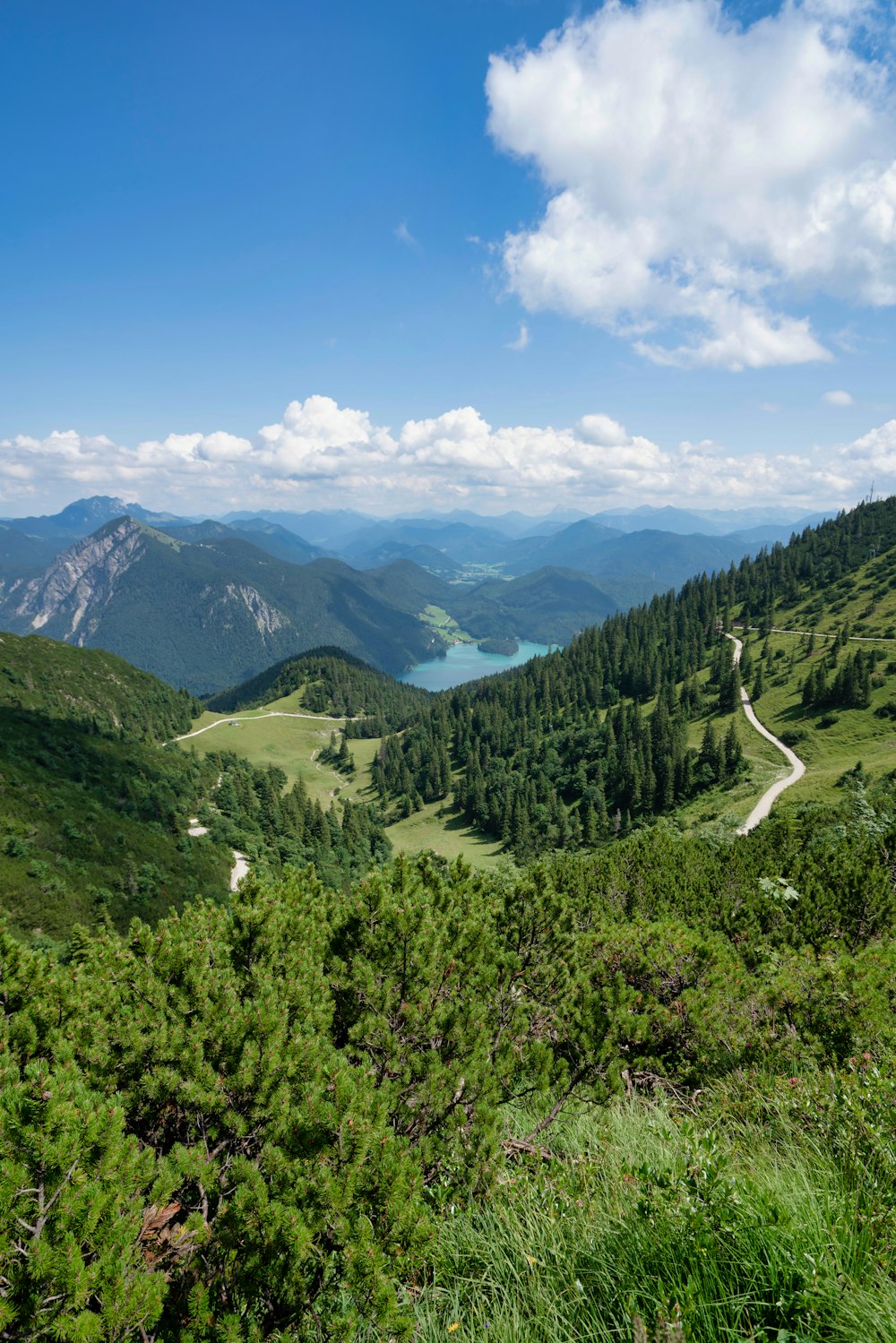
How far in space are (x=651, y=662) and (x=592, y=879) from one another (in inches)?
5346

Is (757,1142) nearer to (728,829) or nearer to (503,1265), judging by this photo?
(503,1265)

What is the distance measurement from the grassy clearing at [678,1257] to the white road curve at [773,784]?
47.0m

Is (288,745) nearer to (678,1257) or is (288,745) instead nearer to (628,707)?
(628,707)

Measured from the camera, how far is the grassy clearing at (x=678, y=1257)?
3236 millimetres

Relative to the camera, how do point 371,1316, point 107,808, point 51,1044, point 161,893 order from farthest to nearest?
point 107,808
point 161,893
point 51,1044
point 371,1316

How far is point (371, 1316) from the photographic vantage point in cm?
398

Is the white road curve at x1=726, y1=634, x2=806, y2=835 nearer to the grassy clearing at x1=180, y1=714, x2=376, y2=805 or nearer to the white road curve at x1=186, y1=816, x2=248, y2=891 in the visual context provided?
the white road curve at x1=186, y1=816, x2=248, y2=891

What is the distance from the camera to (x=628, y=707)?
438 ft

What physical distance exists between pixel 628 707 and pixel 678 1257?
5378 inches

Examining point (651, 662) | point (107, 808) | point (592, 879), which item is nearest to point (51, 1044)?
point (592, 879)

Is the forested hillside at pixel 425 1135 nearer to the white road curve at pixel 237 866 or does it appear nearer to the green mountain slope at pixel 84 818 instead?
the green mountain slope at pixel 84 818

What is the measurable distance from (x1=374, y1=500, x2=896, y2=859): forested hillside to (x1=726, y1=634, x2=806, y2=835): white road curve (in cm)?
471

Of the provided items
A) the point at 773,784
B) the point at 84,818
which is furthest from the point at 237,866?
the point at 773,784

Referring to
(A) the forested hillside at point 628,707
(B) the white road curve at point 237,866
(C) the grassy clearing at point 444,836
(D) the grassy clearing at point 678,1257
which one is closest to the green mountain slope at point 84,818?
(B) the white road curve at point 237,866
